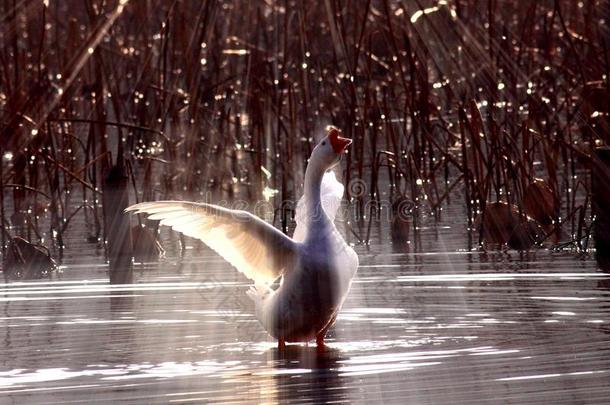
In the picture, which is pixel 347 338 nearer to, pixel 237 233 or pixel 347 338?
pixel 347 338

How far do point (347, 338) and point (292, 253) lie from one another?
1.46ft

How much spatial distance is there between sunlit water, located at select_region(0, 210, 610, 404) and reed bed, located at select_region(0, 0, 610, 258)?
2.74ft

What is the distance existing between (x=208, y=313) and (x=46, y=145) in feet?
11.4

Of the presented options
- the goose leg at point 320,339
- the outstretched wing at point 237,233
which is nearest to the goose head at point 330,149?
the outstretched wing at point 237,233

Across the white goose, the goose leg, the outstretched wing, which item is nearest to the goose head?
the white goose

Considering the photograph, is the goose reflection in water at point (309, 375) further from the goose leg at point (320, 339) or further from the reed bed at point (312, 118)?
the reed bed at point (312, 118)

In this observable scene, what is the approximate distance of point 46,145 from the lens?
1034cm

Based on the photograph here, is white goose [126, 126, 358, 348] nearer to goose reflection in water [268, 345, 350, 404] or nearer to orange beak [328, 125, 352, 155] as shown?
orange beak [328, 125, 352, 155]

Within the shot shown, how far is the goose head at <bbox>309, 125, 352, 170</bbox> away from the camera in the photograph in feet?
21.3

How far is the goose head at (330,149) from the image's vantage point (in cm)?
649

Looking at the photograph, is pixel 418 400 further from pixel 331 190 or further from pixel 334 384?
pixel 331 190

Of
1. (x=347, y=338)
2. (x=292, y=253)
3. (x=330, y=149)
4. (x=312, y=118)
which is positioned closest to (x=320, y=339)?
(x=347, y=338)

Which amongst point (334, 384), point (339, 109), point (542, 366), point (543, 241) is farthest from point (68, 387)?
point (339, 109)

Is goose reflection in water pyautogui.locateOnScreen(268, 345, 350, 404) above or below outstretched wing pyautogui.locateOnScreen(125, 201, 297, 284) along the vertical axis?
below
